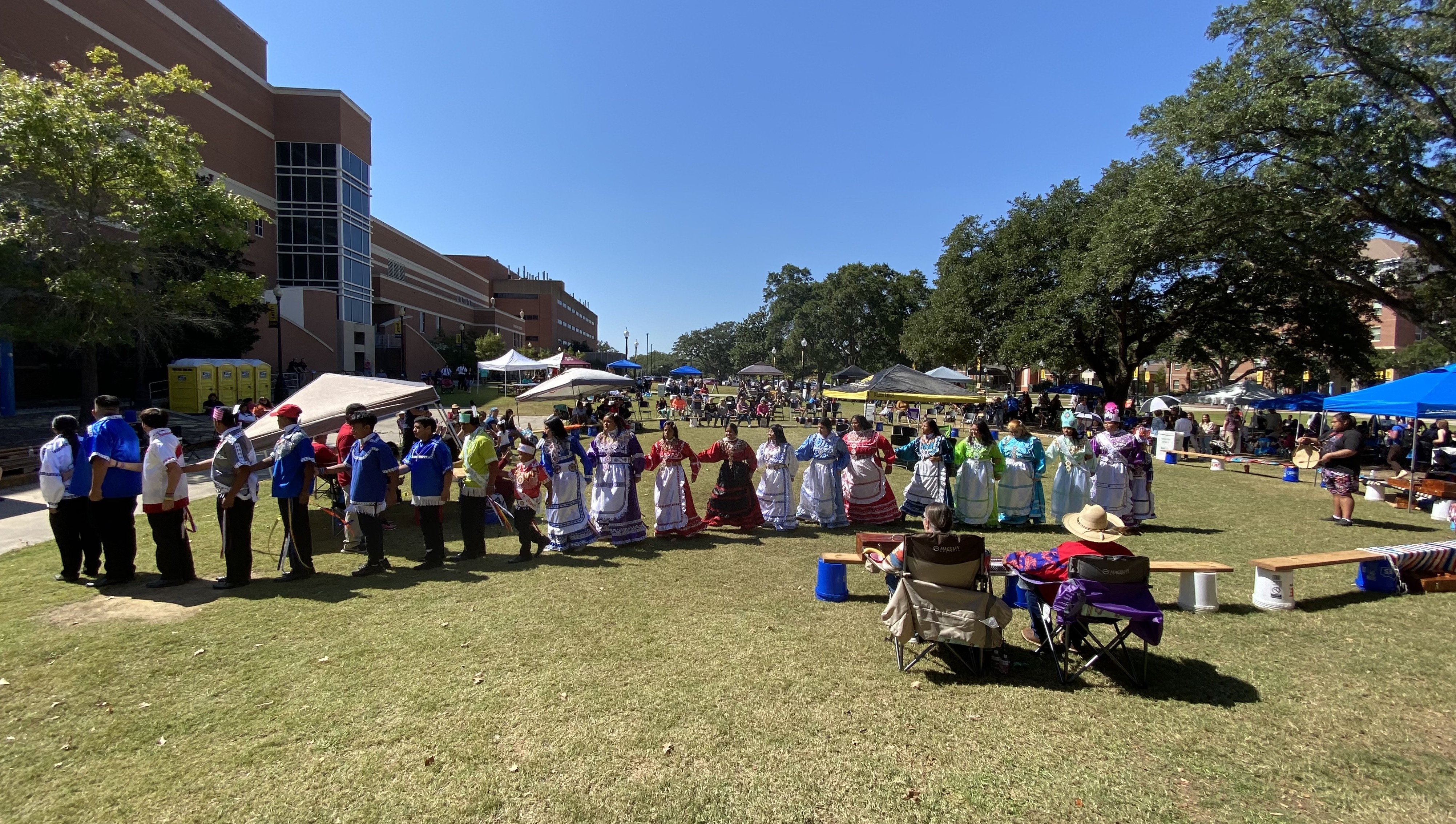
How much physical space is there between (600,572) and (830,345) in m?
54.4

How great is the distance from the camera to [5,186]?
16594mm

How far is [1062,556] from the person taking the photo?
184 inches

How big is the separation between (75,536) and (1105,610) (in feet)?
30.4

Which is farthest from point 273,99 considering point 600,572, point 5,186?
point 600,572

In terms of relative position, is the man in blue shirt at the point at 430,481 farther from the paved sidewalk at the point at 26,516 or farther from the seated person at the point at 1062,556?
the seated person at the point at 1062,556

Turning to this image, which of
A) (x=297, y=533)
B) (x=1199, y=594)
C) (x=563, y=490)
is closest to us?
(x=1199, y=594)

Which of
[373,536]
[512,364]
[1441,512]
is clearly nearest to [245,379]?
[512,364]

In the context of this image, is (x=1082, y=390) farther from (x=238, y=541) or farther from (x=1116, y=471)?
(x=238, y=541)

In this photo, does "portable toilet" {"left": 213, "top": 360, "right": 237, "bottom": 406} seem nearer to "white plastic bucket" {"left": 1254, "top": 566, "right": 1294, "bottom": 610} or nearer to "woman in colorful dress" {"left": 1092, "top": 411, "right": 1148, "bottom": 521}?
"woman in colorful dress" {"left": 1092, "top": 411, "right": 1148, "bottom": 521}

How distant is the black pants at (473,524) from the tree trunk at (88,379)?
17.0 metres

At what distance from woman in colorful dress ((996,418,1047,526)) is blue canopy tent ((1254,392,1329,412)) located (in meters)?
14.6

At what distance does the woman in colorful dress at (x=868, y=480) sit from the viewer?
29.7 ft

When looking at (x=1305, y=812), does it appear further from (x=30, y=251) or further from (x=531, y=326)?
(x=531, y=326)

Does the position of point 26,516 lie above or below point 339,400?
below
